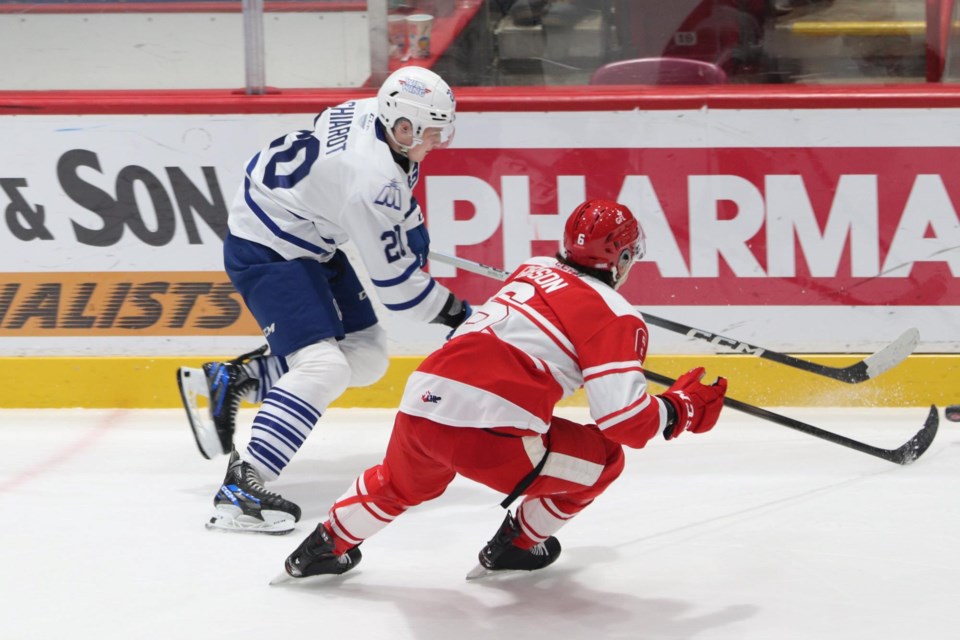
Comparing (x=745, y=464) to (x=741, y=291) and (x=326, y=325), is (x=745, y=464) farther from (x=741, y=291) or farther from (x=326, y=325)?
(x=326, y=325)

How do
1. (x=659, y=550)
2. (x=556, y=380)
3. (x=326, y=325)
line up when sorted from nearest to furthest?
(x=556, y=380)
(x=659, y=550)
(x=326, y=325)

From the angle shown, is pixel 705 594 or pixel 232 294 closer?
pixel 705 594

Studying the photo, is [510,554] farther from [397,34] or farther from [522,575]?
[397,34]

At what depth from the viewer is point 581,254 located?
2.39 meters

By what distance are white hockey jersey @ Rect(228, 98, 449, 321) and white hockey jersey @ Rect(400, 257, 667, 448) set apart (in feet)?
2.27

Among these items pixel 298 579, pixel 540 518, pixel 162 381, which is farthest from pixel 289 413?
pixel 162 381

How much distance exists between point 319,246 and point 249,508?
0.70m

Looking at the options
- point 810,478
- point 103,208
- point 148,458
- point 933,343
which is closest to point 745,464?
point 810,478

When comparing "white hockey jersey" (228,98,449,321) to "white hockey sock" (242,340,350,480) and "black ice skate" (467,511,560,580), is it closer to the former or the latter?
"white hockey sock" (242,340,350,480)

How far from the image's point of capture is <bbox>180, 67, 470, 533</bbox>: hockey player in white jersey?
3.02 metres

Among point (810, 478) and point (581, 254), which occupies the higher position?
point (581, 254)

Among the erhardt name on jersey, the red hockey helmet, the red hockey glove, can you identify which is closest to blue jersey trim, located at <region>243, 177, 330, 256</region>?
the erhardt name on jersey

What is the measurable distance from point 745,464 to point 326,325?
1.28 meters

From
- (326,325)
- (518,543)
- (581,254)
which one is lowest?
(518,543)
